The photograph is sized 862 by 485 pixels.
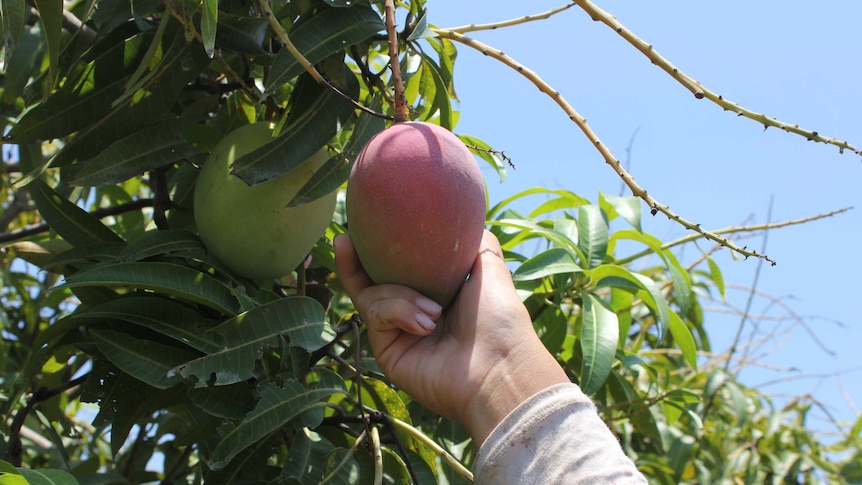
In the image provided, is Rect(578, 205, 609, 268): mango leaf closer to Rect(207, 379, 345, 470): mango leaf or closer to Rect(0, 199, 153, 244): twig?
Rect(207, 379, 345, 470): mango leaf

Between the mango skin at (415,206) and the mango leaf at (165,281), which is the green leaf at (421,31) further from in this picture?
the mango leaf at (165,281)

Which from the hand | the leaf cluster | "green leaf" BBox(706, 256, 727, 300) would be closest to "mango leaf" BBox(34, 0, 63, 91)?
the leaf cluster

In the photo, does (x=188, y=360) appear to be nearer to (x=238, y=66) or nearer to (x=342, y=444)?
(x=342, y=444)

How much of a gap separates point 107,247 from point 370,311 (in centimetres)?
47

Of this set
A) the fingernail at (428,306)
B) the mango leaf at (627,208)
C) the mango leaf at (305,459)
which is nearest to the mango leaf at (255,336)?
the mango leaf at (305,459)

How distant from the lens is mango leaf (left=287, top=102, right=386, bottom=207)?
1.08 m

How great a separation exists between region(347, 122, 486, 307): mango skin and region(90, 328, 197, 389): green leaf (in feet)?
1.01

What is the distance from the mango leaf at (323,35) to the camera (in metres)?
1.06

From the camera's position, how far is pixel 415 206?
3.08ft

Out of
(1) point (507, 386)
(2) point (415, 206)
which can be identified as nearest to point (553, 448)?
(1) point (507, 386)

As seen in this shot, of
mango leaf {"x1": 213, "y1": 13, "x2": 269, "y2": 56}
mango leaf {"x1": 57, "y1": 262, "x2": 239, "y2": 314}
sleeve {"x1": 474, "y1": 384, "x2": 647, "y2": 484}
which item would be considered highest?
mango leaf {"x1": 213, "y1": 13, "x2": 269, "y2": 56}

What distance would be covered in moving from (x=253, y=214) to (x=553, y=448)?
20.4 inches

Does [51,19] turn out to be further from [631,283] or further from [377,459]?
[631,283]

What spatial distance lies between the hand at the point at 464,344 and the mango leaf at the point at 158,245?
275mm
